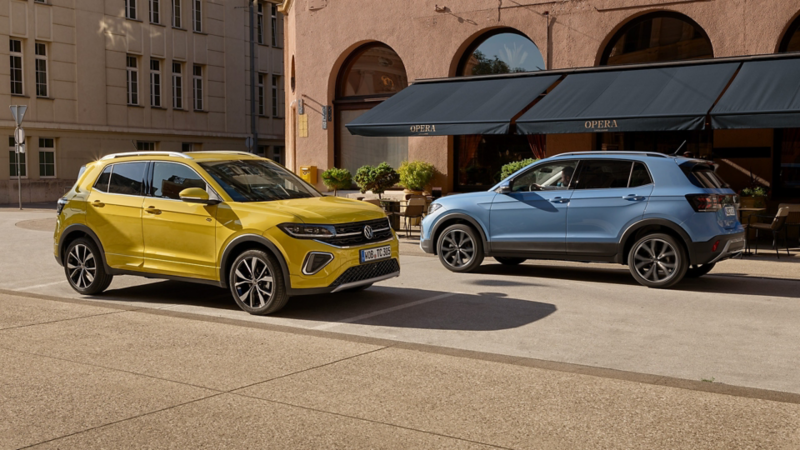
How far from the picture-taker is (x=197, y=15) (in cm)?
4325

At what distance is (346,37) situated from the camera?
899 inches

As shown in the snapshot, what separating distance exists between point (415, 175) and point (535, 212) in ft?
28.7

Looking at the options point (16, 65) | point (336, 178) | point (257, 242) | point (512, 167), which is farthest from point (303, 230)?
point (16, 65)

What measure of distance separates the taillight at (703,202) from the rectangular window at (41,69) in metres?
32.0

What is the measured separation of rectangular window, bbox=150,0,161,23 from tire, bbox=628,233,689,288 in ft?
115

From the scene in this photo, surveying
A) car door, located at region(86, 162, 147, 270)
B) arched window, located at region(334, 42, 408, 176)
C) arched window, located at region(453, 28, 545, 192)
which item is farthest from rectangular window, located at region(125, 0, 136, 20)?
car door, located at region(86, 162, 147, 270)

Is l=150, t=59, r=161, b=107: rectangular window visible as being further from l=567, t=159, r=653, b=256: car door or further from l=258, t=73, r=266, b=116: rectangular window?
l=567, t=159, r=653, b=256: car door

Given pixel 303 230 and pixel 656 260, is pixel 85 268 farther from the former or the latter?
pixel 656 260

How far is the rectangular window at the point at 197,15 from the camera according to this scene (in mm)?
43000

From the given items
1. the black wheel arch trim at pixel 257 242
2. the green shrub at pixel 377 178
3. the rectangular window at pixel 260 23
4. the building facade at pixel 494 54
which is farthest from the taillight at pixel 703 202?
the rectangular window at pixel 260 23

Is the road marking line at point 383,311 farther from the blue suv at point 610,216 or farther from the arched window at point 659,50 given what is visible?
the arched window at point 659,50

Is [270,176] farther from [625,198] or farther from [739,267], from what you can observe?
[739,267]

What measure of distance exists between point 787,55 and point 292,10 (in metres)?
14.8

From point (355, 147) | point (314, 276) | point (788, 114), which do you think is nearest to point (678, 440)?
point (314, 276)
